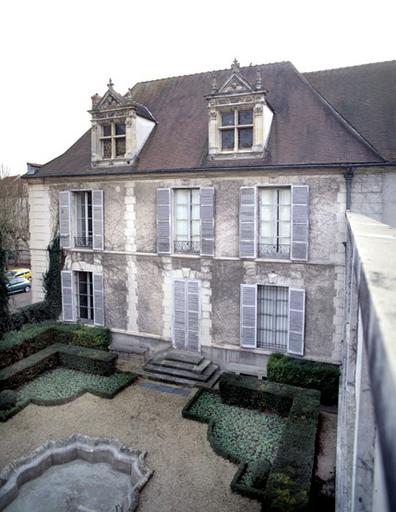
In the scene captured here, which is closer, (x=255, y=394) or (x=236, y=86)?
(x=255, y=394)

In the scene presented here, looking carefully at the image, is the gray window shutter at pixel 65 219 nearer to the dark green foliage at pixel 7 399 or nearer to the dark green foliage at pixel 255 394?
the dark green foliage at pixel 7 399

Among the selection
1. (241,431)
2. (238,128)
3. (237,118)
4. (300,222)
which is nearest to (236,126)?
(238,128)

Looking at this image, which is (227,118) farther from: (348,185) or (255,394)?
(255,394)

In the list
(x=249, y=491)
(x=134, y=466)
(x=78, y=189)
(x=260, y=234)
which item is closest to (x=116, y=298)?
(x=78, y=189)

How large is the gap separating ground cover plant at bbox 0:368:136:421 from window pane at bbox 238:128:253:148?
758 centimetres

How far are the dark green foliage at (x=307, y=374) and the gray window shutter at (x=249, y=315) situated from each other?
0.89 m

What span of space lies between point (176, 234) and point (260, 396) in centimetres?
549

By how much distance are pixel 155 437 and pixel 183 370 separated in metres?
3.02

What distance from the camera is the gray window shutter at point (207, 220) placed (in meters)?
11.5

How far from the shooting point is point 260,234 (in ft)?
37.2

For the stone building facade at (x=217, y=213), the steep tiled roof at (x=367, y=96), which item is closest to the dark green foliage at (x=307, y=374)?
the stone building facade at (x=217, y=213)

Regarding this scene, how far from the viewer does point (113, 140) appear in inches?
511

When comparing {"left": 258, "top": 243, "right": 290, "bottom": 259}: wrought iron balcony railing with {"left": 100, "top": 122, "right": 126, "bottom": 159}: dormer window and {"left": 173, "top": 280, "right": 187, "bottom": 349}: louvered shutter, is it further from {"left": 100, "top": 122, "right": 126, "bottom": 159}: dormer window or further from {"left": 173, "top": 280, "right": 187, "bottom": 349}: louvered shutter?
{"left": 100, "top": 122, "right": 126, "bottom": 159}: dormer window

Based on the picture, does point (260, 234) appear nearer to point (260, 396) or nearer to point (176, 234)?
point (176, 234)
